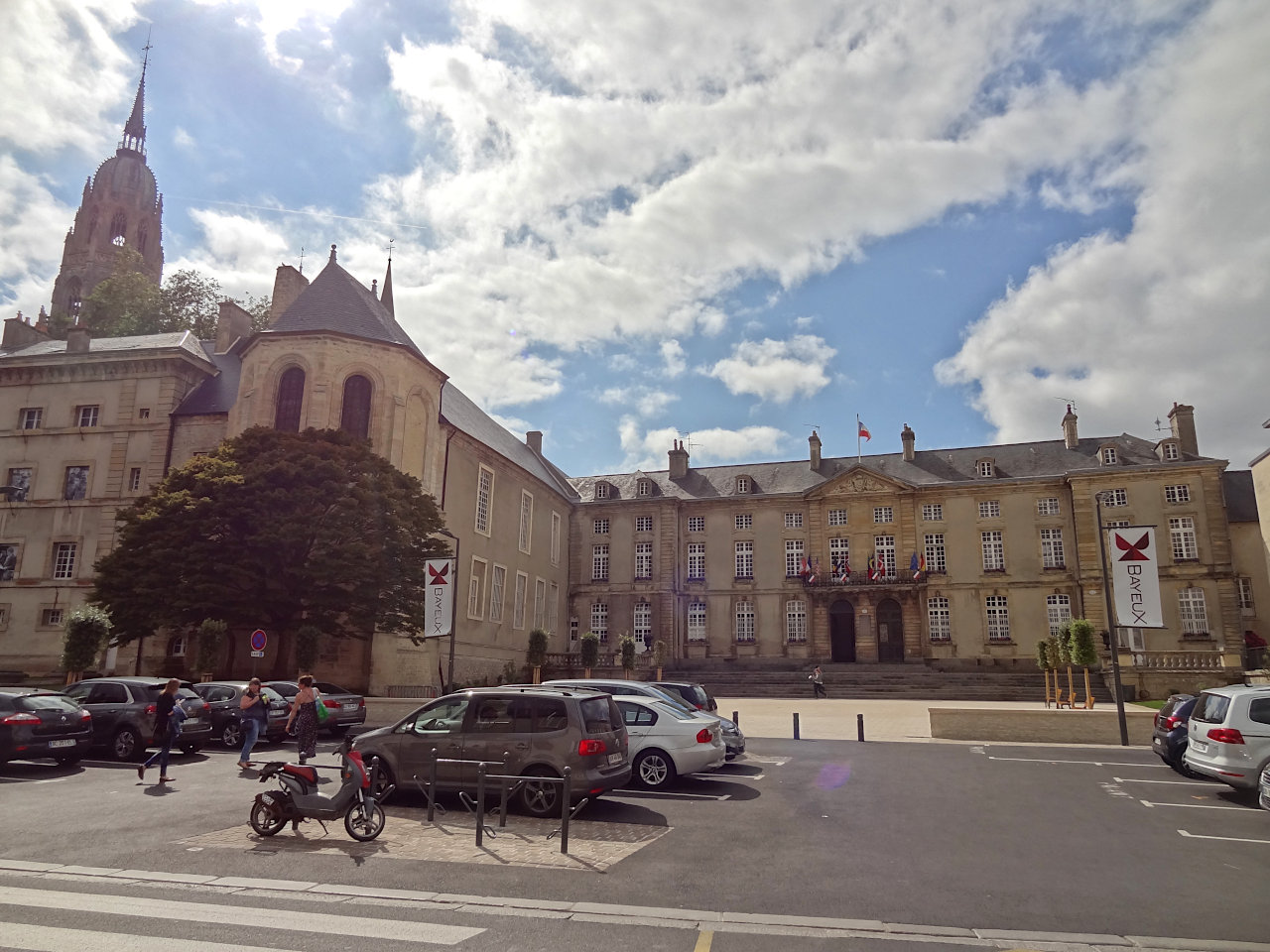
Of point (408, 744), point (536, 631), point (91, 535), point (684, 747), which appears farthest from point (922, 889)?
point (91, 535)

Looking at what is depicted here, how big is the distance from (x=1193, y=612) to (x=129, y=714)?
151 feet

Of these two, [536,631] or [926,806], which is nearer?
[926,806]

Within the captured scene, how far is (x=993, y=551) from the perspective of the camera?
4656 centimetres

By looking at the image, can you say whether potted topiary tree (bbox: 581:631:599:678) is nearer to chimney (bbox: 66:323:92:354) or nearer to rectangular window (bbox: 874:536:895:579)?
rectangular window (bbox: 874:536:895:579)

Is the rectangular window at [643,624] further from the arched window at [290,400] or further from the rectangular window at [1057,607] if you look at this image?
the arched window at [290,400]

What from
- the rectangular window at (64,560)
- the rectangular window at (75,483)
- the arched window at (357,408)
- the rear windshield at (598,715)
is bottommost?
the rear windshield at (598,715)

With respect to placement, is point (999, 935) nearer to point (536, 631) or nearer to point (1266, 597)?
point (536, 631)

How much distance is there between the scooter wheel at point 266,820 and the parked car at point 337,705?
10683 millimetres

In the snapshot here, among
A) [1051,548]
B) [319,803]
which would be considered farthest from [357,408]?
[1051,548]

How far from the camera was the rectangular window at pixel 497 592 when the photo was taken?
40625 mm

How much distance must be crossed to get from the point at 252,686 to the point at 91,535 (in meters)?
26.1

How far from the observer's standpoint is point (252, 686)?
1505 cm

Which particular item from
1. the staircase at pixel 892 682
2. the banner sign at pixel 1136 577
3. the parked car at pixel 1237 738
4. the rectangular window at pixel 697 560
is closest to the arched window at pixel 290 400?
the staircase at pixel 892 682

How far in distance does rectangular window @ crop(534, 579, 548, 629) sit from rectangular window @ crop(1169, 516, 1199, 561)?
33328 millimetres
